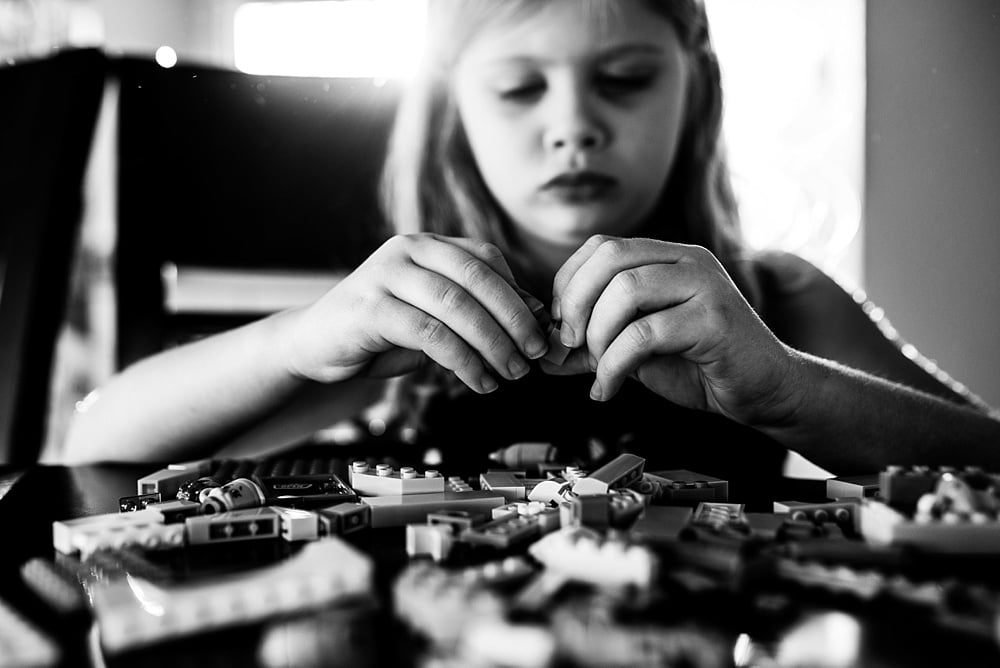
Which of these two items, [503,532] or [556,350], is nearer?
[503,532]

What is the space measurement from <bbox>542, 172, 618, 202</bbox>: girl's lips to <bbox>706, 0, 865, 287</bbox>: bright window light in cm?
40

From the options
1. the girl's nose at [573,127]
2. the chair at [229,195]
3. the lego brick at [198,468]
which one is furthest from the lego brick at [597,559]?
the chair at [229,195]

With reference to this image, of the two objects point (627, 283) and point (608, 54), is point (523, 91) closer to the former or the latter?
point (608, 54)

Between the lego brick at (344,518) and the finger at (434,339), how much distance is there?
186 mm

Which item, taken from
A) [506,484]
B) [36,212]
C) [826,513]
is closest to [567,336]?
[506,484]

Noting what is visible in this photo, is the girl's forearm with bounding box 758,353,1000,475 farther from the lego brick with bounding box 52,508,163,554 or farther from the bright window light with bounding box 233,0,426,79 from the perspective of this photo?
the bright window light with bounding box 233,0,426,79

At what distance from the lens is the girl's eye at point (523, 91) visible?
1236mm

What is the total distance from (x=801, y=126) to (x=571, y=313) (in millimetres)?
1180

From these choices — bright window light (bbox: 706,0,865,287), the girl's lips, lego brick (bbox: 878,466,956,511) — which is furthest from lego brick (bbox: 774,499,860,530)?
bright window light (bbox: 706,0,865,287)

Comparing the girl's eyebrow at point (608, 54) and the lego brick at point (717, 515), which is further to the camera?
the girl's eyebrow at point (608, 54)

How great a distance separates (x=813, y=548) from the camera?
17.9 inches

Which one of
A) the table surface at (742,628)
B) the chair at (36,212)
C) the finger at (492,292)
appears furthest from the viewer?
the chair at (36,212)

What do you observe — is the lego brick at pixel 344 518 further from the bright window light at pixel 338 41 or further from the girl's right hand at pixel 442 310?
the bright window light at pixel 338 41

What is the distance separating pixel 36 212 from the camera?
4.13ft
